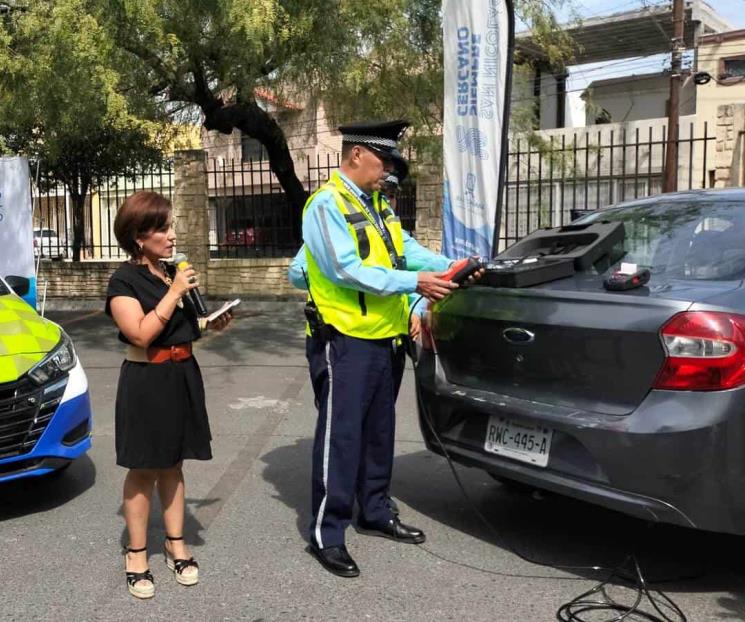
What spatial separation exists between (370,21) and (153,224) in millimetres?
7050

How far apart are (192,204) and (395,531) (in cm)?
1077

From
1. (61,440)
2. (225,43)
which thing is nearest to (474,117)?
(225,43)

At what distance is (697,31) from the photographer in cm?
2358

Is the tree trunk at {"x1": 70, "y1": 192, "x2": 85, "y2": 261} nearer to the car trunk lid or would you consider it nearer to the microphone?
the microphone

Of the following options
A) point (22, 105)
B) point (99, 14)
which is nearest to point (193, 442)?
point (99, 14)

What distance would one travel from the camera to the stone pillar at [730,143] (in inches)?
493

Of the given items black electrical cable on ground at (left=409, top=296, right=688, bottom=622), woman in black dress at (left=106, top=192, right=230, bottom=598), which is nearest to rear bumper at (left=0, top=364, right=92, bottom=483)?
woman in black dress at (left=106, top=192, right=230, bottom=598)

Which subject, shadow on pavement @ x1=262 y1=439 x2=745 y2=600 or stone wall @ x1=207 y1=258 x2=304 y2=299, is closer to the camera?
shadow on pavement @ x1=262 y1=439 x2=745 y2=600

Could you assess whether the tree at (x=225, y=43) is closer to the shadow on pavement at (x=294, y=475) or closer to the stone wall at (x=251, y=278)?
the stone wall at (x=251, y=278)

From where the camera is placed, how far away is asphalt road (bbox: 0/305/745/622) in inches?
128

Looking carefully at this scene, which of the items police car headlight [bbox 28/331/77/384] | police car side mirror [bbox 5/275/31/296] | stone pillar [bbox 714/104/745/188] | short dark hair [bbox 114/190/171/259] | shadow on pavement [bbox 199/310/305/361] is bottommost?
shadow on pavement [bbox 199/310/305/361]

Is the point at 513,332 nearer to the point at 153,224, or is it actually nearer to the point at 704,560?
the point at 704,560

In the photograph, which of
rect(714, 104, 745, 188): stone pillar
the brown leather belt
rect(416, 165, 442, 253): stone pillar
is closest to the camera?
the brown leather belt

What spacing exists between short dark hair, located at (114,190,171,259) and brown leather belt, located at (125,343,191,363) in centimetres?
41
